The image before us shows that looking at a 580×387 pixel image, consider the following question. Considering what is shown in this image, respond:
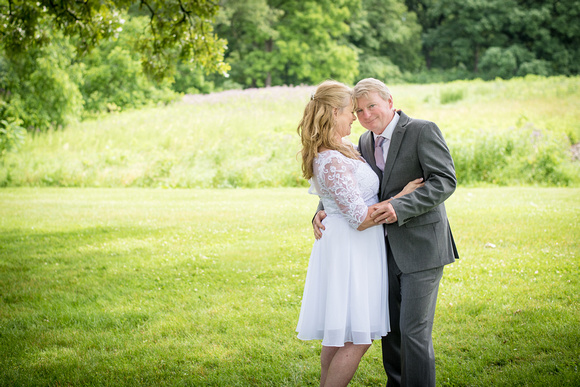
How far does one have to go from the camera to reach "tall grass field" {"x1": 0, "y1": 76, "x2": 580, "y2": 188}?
14.7 metres

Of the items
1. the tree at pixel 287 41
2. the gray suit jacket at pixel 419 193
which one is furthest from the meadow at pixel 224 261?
the tree at pixel 287 41

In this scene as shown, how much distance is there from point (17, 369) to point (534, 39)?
160 ft

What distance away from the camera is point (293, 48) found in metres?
38.2

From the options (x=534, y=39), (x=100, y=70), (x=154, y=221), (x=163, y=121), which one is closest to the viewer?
(x=154, y=221)

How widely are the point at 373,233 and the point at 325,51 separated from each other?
38.0m

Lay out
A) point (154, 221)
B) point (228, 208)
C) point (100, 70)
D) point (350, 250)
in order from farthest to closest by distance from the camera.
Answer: point (100, 70) → point (228, 208) → point (154, 221) → point (350, 250)

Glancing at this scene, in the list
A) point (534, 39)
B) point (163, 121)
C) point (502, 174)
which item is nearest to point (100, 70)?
point (163, 121)

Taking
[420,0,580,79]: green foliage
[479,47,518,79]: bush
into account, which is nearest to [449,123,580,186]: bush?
[479,47,518,79]: bush

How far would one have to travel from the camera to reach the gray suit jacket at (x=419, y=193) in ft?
10.9

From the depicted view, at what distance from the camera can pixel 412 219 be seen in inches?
137

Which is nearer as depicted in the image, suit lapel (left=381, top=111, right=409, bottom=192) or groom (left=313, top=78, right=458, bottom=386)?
groom (left=313, top=78, right=458, bottom=386)

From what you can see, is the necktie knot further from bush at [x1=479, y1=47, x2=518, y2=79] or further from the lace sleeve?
bush at [x1=479, y1=47, x2=518, y2=79]

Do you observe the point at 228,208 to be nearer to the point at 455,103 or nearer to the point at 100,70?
the point at 455,103

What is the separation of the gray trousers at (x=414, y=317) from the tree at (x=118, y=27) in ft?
21.7
